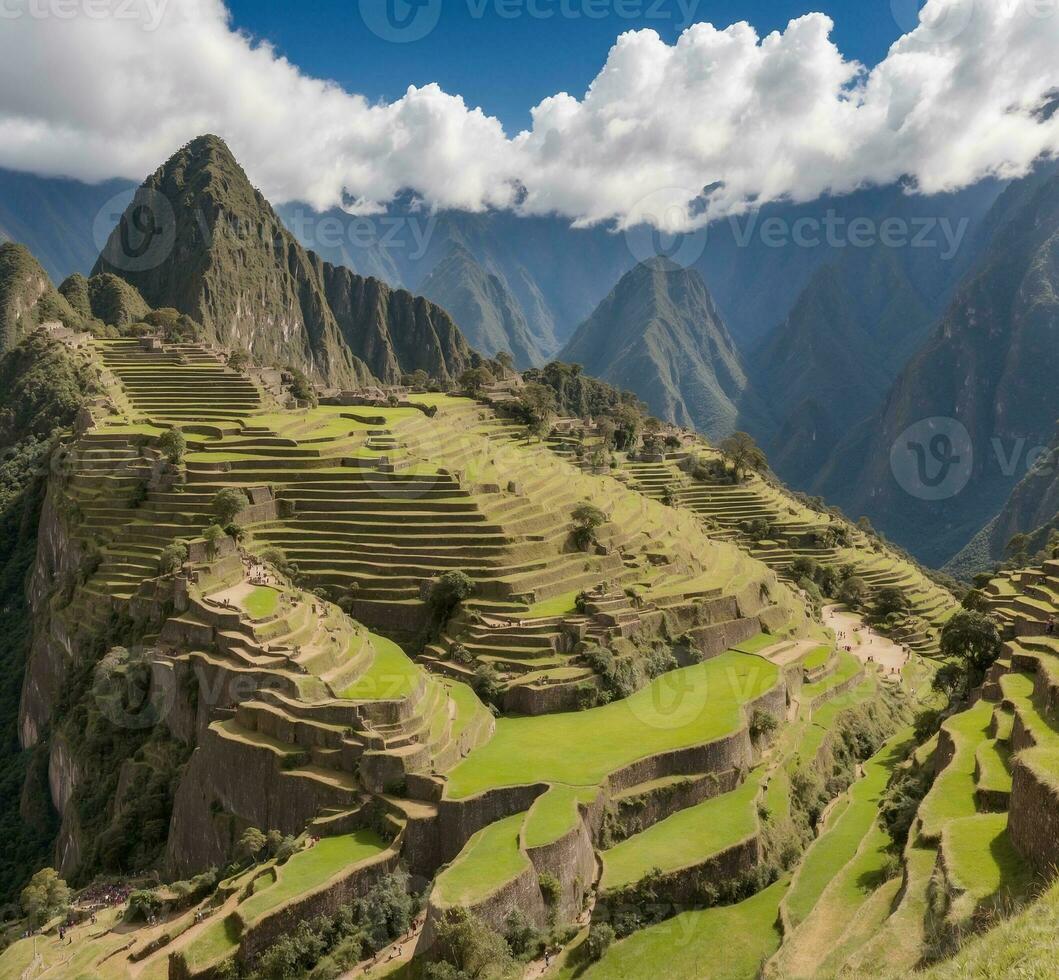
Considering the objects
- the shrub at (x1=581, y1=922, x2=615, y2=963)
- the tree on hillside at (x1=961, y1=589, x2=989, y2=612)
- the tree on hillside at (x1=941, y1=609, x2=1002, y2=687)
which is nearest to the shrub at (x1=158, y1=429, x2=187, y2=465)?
the shrub at (x1=581, y1=922, x2=615, y2=963)

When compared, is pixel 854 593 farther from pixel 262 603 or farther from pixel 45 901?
pixel 45 901

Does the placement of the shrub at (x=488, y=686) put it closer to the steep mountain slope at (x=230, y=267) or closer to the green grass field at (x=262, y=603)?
the green grass field at (x=262, y=603)

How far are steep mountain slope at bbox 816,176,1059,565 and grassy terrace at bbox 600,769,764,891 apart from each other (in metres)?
105

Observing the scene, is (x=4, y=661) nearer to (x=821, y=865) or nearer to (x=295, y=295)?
(x=821, y=865)

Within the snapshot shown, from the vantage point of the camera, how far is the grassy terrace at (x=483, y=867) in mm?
16266

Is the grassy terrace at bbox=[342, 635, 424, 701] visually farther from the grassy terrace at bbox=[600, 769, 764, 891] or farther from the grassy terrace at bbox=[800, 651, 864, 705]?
the grassy terrace at bbox=[800, 651, 864, 705]

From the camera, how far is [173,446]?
3556cm

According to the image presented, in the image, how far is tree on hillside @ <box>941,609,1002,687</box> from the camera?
29125mm

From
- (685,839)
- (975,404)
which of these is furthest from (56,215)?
(975,404)

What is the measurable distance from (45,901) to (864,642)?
129 feet

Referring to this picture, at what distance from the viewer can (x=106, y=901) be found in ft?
67.1

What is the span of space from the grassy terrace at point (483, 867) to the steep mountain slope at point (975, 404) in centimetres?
11068

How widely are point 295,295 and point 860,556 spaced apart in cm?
9813

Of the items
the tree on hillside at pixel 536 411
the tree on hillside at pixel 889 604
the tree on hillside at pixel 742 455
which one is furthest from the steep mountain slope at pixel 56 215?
the tree on hillside at pixel 889 604
